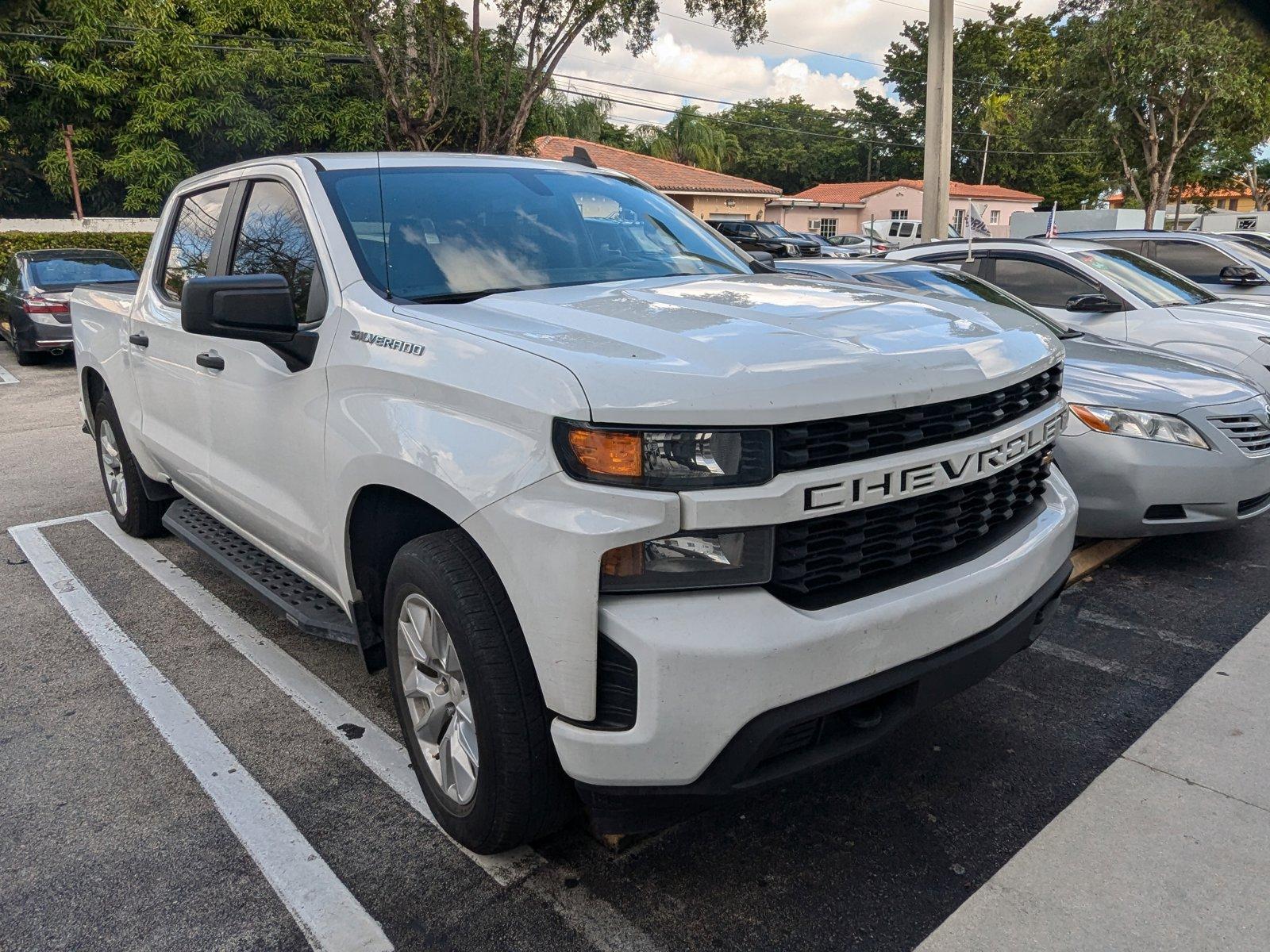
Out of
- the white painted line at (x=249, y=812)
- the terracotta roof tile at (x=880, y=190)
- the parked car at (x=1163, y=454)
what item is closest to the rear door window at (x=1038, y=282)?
the parked car at (x=1163, y=454)

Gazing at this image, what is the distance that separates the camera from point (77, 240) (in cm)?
2106

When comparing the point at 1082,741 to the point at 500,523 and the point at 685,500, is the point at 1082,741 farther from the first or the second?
the point at 500,523

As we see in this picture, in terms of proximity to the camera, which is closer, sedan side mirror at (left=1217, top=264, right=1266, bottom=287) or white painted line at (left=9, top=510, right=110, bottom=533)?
white painted line at (left=9, top=510, right=110, bottom=533)

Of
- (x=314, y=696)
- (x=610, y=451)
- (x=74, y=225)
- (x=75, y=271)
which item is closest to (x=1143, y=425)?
(x=610, y=451)

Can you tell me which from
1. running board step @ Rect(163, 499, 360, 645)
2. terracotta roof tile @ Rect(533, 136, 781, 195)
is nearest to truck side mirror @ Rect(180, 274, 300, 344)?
running board step @ Rect(163, 499, 360, 645)

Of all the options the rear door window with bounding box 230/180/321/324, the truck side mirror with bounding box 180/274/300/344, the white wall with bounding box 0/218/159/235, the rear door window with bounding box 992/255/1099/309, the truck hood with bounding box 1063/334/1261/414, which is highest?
the white wall with bounding box 0/218/159/235

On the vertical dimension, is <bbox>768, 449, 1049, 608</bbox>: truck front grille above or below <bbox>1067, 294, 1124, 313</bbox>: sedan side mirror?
below

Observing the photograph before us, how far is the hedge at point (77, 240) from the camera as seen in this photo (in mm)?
20469

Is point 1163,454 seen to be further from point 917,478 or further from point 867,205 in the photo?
point 867,205

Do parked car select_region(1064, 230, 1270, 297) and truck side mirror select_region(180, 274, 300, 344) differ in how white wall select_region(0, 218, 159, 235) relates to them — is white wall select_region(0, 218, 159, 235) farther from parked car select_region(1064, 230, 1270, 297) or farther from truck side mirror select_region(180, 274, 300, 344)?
truck side mirror select_region(180, 274, 300, 344)

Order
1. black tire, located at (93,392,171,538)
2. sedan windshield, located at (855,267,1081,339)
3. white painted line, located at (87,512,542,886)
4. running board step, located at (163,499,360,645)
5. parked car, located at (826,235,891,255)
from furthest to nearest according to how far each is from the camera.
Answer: parked car, located at (826,235,891,255) → sedan windshield, located at (855,267,1081,339) → black tire, located at (93,392,171,538) → running board step, located at (163,499,360,645) → white painted line, located at (87,512,542,886)

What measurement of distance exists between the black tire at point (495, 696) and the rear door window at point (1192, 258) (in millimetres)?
10829

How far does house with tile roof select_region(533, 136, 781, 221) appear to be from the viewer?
128 ft

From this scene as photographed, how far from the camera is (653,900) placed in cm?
250
